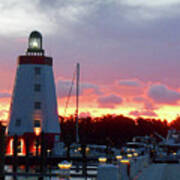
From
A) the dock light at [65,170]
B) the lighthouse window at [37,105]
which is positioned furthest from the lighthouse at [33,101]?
the dock light at [65,170]

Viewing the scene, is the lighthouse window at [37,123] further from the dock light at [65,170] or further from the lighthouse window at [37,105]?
the dock light at [65,170]

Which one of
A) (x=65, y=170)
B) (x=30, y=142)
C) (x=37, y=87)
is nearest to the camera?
(x=65, y=170)

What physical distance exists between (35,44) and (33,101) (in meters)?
10.0

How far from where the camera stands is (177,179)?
42.7 m

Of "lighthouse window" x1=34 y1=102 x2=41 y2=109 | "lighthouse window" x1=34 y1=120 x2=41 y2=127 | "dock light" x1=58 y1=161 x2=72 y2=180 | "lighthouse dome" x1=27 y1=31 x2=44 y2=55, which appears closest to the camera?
"dock light" x1=58 y1=161 x2=72 y2=180

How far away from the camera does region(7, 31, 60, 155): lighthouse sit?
86438 millimetres

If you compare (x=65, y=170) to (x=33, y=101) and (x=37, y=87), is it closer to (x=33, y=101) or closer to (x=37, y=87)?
(x=33, y=101)

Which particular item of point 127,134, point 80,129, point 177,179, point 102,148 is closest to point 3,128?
point 177,179

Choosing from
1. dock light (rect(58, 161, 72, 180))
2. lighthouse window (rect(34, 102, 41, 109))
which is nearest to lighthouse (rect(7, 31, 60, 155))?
lighthouse window (rect(34, 102, 41, 109))

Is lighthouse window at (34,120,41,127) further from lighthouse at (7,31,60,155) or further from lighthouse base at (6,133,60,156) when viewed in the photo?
lighthouse base at (6,133,60,156)

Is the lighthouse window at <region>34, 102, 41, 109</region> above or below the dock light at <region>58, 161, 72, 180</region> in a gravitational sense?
above

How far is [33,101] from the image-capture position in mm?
86875

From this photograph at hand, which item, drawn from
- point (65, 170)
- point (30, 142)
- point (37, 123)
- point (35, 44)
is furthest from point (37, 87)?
point (65, 170)

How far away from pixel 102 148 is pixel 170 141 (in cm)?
2964
